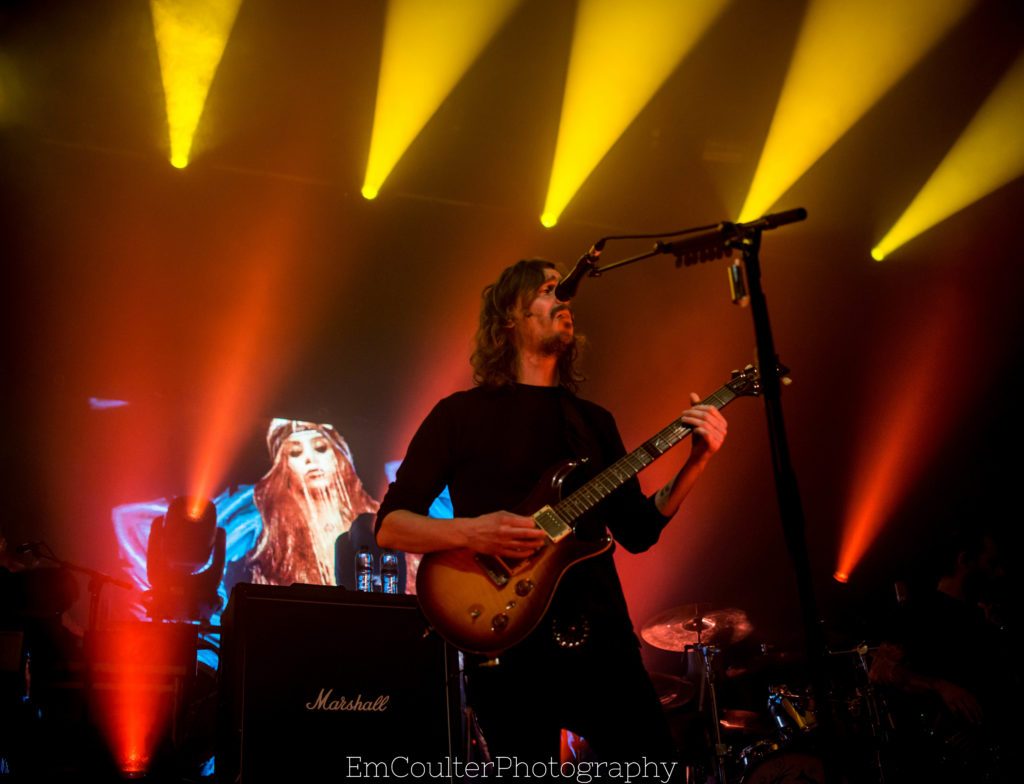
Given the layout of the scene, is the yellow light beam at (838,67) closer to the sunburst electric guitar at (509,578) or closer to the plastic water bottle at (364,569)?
the plastic water bottle at (364,569)

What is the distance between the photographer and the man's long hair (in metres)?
2.98

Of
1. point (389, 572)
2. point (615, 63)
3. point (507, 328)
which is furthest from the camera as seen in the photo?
point (389, 572)

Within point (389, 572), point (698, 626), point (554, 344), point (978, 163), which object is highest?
point (978, 163)

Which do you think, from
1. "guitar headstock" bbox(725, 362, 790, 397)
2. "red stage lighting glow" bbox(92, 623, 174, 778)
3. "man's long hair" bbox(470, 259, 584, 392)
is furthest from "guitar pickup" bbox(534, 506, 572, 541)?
"red stage lighting glow" bbox(92, 623, 174, 778)

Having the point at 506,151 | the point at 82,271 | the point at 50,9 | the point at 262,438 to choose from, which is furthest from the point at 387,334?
the point at 50,9

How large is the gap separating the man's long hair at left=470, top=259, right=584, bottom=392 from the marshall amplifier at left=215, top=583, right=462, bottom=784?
0.91m

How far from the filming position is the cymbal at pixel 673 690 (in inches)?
223

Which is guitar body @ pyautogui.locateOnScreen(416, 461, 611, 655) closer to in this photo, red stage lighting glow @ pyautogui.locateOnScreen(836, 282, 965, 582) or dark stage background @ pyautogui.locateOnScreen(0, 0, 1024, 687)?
dark stage background @ pyautogui.locateOnScreen(0, 0, 1024, 687)

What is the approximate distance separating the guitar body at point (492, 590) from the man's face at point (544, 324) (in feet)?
2.47

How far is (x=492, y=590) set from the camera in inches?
87.6

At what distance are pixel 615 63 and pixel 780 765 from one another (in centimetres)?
452

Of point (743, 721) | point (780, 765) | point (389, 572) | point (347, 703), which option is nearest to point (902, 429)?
point (743, 721)

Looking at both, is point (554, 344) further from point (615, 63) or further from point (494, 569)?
point (615, 63)

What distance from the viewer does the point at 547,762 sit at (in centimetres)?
200
